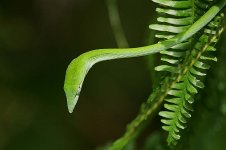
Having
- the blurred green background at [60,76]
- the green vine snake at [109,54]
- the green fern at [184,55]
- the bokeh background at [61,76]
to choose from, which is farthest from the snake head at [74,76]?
the blurred green background at [60,76]

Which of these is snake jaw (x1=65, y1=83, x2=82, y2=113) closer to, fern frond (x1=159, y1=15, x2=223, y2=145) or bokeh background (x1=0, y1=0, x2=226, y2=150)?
fern frond (x1=159, y1=15, x2=223, y2=145)

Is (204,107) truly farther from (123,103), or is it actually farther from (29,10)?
(29,10)

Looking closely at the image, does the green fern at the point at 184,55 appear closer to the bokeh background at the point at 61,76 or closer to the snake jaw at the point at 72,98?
the snake jaw at the point at 72,98

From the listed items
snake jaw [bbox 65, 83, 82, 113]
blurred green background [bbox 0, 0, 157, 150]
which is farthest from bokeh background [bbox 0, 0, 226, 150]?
snake jaw [bbox 65, 83, 82, 113]

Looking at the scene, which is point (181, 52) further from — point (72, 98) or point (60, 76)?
point (60, 76)

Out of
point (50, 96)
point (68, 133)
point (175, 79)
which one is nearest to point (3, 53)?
point (50, 96)

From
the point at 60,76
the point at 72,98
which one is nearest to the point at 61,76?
the point at 60,76
